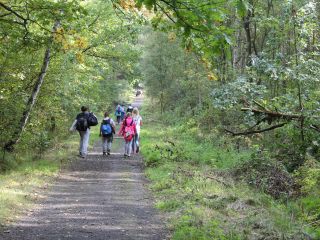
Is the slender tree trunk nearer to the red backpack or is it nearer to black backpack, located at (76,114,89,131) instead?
black backpack, located at (76,114,89,131)

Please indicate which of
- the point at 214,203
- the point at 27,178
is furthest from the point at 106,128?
the point at 214,203

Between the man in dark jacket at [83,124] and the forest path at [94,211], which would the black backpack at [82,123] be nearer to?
the man in dark jacket at [83,124]

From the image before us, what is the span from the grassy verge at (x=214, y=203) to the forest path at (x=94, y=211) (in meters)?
0.42

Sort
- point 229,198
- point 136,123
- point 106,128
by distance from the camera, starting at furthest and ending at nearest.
A: point 106,128 → point 136,123 → point 229,198

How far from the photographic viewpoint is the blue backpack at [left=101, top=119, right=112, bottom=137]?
59.1ft

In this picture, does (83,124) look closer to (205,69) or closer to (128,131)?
(128,131)

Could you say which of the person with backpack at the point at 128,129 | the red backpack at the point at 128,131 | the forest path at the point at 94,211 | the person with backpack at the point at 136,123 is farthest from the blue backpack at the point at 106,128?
the forest path at the point at 94,211

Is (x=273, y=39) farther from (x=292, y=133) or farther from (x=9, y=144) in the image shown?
(x=9, y=144)

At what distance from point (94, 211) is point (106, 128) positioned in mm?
9043

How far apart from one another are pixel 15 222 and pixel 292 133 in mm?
7985

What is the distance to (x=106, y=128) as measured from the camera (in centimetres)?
1809

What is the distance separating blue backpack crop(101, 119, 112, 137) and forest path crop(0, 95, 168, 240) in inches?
132

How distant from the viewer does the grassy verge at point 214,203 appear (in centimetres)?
736

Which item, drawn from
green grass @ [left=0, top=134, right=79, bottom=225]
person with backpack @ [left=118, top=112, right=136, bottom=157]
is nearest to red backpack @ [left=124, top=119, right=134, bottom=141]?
person with backpack @ [left=118, top=112, right=136, bottom=157]
